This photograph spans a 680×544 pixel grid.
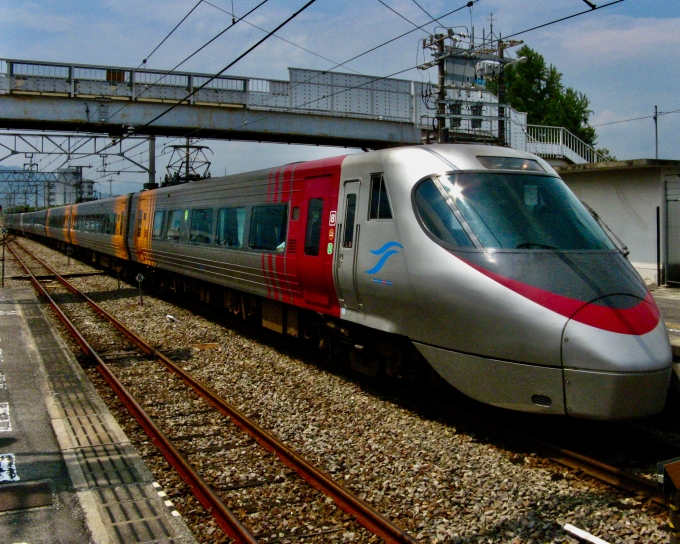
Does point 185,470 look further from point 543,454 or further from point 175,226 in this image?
point 175,226

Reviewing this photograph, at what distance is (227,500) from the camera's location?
5371mm

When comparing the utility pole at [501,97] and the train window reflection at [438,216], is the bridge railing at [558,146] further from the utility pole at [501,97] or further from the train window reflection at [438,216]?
the train window reflection at [438,216]

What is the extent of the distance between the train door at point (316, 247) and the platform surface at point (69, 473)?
288 centimetres

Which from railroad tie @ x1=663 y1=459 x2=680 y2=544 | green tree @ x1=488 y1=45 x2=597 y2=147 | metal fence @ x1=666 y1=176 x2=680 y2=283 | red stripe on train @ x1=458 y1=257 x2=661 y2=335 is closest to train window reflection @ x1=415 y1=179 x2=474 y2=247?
red stripe on train @ x1=458 y1=257 x2=661 y2=335

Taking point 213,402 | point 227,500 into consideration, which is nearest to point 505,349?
point 227,500

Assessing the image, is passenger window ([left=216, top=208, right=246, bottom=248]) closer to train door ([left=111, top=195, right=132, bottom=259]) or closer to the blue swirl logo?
the blue swirl logo

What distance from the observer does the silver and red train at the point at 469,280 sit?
5.59 metres

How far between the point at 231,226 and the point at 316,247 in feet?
12.3

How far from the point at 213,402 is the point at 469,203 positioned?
12.2ft

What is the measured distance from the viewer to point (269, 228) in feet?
34.8

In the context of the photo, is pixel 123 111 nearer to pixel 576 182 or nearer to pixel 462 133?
pixel 462 133

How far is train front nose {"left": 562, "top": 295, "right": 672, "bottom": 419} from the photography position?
5406mm

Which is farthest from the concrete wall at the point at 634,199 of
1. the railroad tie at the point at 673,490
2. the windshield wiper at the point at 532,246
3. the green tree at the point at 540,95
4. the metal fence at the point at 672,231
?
the green tree at the point at 540,95

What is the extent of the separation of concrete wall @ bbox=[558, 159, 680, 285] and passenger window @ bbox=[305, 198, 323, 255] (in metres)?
8.42
